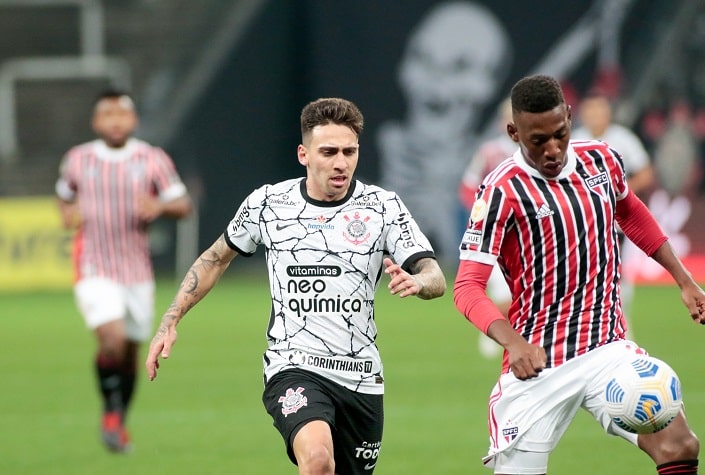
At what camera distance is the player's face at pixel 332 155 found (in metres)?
6.35

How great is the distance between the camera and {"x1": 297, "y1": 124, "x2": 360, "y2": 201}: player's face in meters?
6.35

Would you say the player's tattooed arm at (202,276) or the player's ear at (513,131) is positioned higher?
the player's ear at (513,131)

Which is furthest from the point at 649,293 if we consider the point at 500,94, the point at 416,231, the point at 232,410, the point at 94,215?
the point at 416,231

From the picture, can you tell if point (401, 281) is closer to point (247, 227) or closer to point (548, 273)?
point (548, 273)

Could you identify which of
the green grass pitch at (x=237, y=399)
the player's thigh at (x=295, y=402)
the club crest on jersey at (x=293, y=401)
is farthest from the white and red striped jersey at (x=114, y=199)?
the club crest on jersey at (x=293, y=401)

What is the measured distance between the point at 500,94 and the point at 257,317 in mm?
8365

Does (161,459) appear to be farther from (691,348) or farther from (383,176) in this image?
(383,176)

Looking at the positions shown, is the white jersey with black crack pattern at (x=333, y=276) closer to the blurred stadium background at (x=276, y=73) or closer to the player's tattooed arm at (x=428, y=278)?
the player's tattooed arm at (x=428, y=278)

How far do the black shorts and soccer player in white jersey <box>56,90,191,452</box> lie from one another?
3.89 metres

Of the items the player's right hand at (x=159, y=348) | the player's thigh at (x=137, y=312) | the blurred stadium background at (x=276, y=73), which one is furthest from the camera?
the blurred stadium background at (x=276, y=73)

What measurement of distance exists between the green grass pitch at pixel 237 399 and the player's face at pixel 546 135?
3369 mm

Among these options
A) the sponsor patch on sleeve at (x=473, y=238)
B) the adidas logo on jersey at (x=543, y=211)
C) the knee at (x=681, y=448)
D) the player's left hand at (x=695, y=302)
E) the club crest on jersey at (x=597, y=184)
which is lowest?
the knee at (x=681, y=448)

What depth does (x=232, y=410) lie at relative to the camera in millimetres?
11438

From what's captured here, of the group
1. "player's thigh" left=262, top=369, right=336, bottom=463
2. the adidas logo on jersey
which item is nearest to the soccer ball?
the adidas logo on jersey
